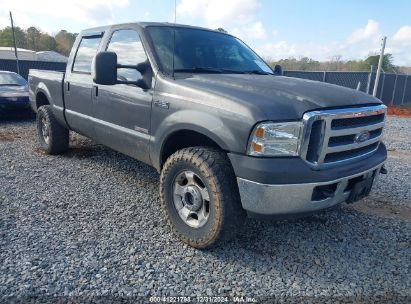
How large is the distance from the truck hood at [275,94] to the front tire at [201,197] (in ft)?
1.61

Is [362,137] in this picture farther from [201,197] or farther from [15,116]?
[15,116]

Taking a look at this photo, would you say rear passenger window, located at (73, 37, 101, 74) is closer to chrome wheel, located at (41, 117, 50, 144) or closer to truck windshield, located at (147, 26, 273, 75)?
truck windshield, located at (147, 26, 273, 75)

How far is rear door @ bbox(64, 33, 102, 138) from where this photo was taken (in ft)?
14.4

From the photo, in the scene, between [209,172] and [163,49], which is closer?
[209,172]

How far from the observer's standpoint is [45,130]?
19.0 ft

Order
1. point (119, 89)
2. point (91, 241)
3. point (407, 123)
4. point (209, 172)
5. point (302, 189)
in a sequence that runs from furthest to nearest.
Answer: point (407, 123)
point (119, 89)
point (91, 241)
point (209, 172)
point (302, 189)

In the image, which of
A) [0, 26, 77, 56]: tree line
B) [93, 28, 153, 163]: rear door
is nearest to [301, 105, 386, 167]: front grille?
[93, 28, 153, 163]: rear door

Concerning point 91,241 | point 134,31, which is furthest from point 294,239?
point 134,31

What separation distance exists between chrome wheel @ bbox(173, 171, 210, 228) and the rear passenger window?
2.25 meters

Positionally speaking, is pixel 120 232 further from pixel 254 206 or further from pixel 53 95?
pixel 53 95

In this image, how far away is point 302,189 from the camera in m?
2.47

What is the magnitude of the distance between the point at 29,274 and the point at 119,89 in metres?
2.00

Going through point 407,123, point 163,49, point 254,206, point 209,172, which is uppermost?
point 163,49

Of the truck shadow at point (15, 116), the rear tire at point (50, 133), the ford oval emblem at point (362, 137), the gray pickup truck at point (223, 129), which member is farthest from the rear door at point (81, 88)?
the truck shadow at point (15, 116)
